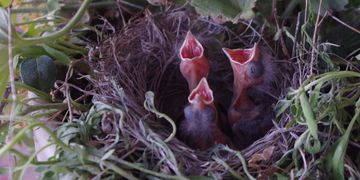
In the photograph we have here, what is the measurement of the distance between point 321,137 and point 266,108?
15 cm

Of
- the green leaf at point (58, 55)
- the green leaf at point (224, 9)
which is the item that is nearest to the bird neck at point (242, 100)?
the green leaf at point (224, 9)

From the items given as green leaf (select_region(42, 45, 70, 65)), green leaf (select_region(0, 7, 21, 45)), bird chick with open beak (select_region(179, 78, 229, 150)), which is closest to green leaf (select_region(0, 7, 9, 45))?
green leaf (select_region(0, 7, 21, 45))

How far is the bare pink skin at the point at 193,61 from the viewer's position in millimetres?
695

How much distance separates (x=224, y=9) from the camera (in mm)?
689

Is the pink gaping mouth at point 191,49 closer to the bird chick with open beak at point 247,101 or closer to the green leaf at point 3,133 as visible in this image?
the bird chick with open beak at point 247,101

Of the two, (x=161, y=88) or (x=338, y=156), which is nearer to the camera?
(x=338, y=156)

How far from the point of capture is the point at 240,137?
0.71 m

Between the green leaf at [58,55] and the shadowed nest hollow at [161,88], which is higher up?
the green leaf at [58,55]

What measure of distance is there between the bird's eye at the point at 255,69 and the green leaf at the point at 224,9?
0.06m

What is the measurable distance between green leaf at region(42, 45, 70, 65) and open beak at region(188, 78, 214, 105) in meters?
0.18

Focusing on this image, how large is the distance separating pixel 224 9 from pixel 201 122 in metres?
0.16

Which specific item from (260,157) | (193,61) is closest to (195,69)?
(193,61)

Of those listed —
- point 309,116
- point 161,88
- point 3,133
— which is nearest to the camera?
point 309,116

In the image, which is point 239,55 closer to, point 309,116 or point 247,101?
point 247,101
